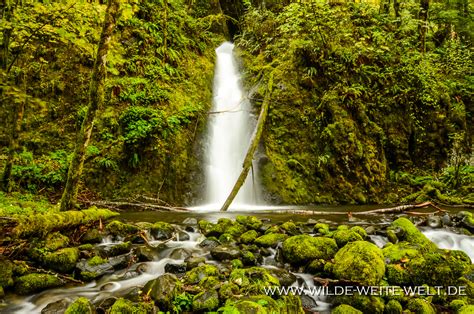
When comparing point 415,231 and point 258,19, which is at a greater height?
point 258,19

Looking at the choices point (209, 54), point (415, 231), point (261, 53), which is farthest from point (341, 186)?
point (209, 54)

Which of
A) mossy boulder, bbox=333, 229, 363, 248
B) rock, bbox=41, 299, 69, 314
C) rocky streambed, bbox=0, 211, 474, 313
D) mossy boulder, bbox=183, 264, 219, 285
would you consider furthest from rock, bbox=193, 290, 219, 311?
mossy boulder, bbox=333, 229, 363, 248

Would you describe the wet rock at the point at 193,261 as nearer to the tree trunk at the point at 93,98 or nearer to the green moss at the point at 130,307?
the green moss at the point at 130,307

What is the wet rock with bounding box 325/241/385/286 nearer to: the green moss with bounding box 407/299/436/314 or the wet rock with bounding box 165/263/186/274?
the green moss with bounding box 407/299/436/314

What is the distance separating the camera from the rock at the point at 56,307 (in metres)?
3.16

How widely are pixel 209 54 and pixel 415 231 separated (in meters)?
12.5

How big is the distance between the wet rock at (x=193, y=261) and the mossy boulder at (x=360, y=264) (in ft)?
5.87

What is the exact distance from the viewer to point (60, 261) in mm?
3959

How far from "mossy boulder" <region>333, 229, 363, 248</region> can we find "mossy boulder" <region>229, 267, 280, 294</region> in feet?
5.35

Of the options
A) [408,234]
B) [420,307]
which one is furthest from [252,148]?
[420,307]

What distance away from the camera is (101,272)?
13.4 ft

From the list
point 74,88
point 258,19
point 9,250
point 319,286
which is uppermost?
point 258,19

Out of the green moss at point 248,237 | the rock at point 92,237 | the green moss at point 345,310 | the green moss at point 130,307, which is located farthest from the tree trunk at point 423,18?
the green moss at point 130,307

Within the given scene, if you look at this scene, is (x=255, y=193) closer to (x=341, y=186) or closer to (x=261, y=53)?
(x=341, y=186)
